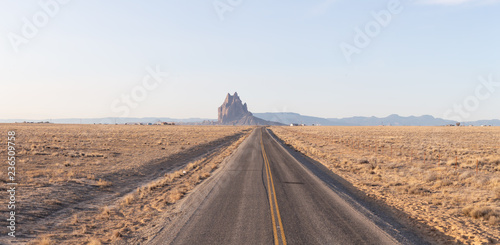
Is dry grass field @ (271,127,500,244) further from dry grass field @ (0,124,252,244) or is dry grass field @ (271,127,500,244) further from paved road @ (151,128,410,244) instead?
dry grass field @ (0,124,252,244)

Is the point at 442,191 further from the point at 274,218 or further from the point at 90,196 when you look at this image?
the point at 90,196

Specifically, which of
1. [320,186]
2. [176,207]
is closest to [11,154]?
[176,207]

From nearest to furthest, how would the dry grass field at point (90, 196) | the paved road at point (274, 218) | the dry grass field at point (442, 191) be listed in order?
the paved road at point (274, 218) < the dry grass field at point (90, 196) < the dry grass field at point (442, 191)

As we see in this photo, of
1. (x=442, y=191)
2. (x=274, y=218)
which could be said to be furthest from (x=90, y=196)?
(x=442, y=191)

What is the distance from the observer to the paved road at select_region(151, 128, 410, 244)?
9.14 meters

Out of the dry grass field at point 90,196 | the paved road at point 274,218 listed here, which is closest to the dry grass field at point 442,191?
the paved road at point 274,218

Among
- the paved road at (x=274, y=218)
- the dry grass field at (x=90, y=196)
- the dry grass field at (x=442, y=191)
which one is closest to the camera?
the paved road at (x=274, y=218)

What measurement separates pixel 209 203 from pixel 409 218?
841 centimetres

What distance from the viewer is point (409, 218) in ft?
38.5

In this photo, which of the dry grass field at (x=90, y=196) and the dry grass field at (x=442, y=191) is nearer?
the dry grass field at (x=90, y=196)

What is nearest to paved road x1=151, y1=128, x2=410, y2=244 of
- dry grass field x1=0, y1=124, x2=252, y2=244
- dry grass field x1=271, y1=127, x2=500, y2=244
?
dry grass field x1=0, y1=124, x2=252, y2=244

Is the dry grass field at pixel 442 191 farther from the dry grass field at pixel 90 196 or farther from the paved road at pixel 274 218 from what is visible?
the dry grass field at pixel 90 196

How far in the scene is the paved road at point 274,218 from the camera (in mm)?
9141

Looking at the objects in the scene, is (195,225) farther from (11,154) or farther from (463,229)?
(11,154)
